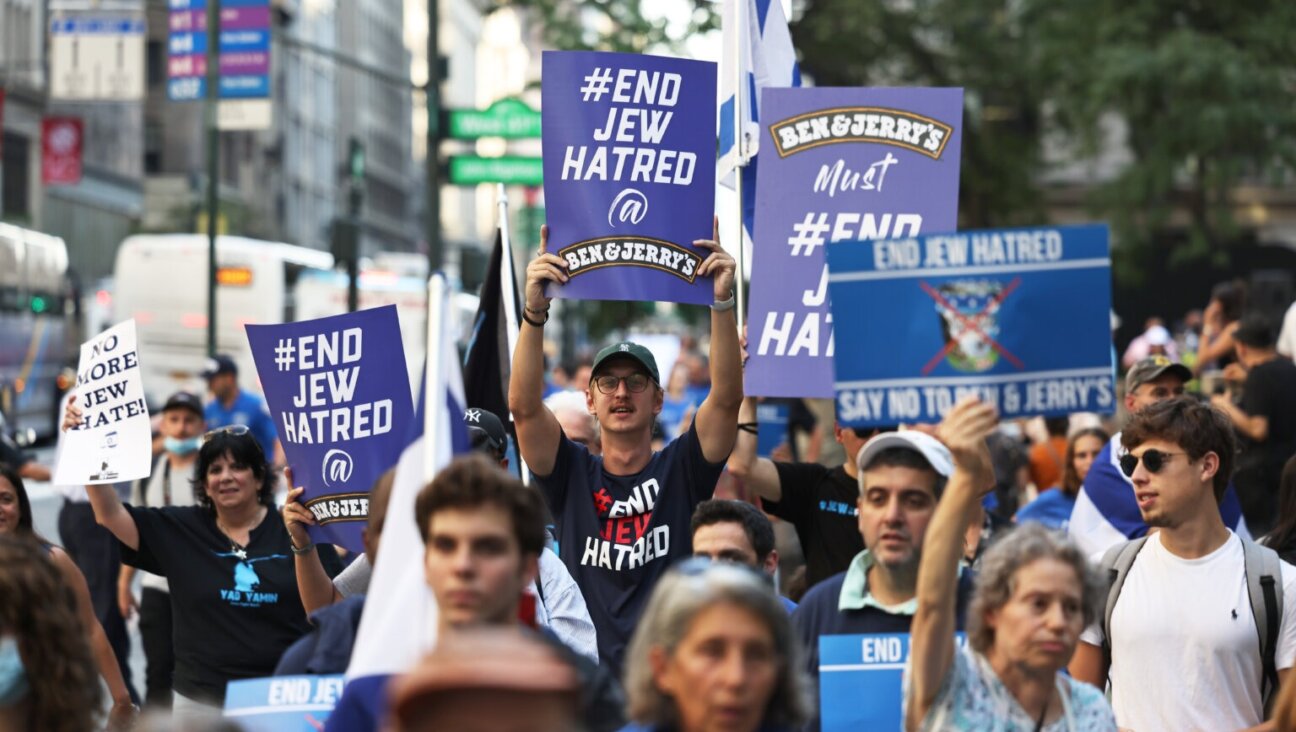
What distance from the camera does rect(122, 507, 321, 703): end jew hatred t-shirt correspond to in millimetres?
7578

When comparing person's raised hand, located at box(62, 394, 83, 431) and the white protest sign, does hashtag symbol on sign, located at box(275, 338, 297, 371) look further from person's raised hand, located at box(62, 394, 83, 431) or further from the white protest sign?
person's raised hand, located at box(62, 394, 83, 431)

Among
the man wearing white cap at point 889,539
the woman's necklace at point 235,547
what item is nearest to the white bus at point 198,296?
the woman's necklace at point 235,547

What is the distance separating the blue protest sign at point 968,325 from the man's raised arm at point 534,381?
7.45ft

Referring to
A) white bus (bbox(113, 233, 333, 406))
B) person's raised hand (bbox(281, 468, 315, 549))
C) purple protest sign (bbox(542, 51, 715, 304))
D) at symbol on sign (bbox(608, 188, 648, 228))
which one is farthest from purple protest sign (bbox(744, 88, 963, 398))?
white bus (bbox(113, 233, 333, 406))

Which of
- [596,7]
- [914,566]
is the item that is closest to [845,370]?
[914,566]

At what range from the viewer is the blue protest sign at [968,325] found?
16.7 ft

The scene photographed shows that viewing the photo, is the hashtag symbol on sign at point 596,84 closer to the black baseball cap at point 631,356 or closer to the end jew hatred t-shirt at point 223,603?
the black baseball cap at point 631,356

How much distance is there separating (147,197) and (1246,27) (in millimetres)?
56230

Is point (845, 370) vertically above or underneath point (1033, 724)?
above

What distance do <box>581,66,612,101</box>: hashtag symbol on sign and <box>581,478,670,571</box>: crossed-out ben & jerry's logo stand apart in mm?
→ 1545

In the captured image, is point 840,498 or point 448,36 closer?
point 840,498

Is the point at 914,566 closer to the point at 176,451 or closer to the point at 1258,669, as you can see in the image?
the point at 1258,669

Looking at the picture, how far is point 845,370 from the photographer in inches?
202

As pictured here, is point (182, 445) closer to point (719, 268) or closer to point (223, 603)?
point (223, 603)
